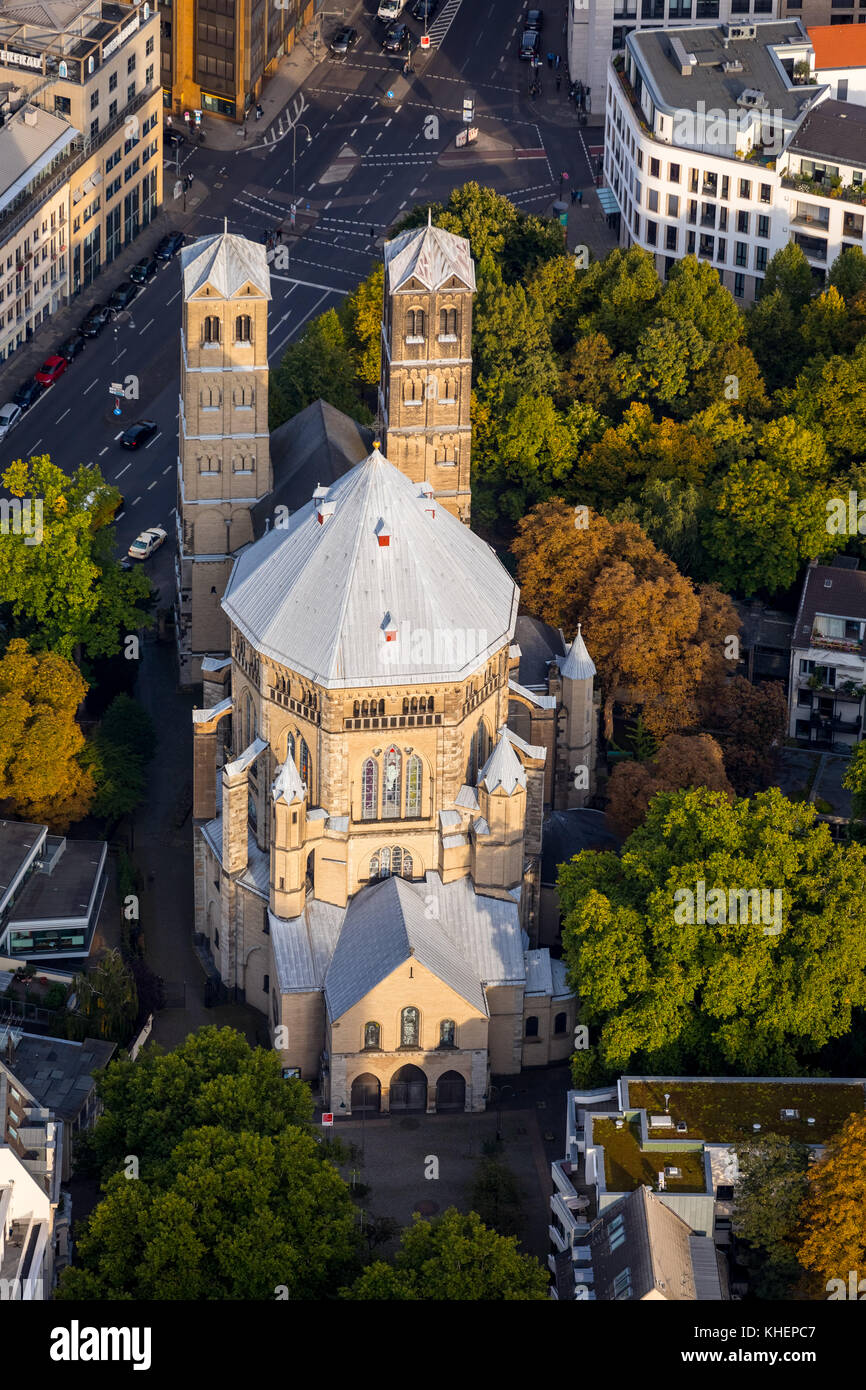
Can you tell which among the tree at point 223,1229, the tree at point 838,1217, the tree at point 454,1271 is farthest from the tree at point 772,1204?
the tree at point 223,1229

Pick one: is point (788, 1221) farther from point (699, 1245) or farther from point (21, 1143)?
point (21, 1143)

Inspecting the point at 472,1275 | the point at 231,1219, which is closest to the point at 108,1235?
the point at 231,1219

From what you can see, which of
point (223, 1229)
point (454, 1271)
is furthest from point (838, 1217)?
point (223, 1229)

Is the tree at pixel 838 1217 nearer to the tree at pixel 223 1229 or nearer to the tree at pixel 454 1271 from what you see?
the tree at pixel 454 1271

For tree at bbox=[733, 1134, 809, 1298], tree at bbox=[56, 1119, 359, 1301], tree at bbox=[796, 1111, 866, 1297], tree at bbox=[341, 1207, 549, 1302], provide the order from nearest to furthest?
tree at bbox=[341, 1207, 549, 1302], tree at bbox=[56, 1119, 359, 1301], tree at bbox=[796, 1111, 866, 1297], tree at bbox=[733, 1134, 809, 1298]

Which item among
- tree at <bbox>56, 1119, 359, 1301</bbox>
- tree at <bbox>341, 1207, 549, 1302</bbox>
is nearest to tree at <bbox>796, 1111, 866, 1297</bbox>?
tree at <bbox>341, 1207, 549, 1302</bbox>

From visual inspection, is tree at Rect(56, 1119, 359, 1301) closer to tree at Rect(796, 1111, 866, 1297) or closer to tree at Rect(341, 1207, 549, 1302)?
tree at Rect(341, 1207, 549, 1302)

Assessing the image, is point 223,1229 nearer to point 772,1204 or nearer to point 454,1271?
point 454,1271
